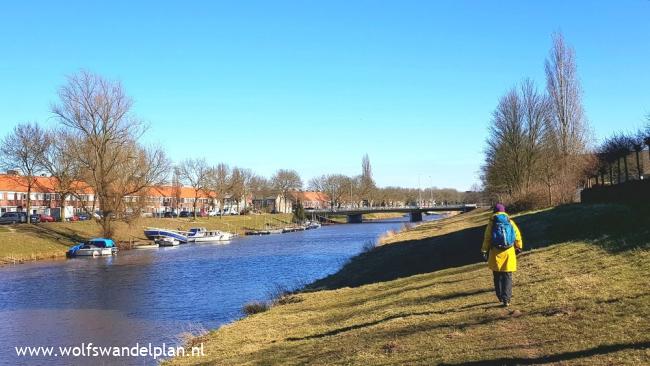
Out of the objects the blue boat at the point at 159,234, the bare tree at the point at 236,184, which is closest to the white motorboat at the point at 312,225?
the bare tree at the point at 236,184

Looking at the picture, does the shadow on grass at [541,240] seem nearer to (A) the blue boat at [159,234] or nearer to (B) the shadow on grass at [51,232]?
(B) the shadow on grass at [51,232]

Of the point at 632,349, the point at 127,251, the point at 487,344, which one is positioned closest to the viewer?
the point at 632,349

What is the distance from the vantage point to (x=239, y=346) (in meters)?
12.8

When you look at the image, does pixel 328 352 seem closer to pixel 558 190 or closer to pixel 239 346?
pixel 239 346

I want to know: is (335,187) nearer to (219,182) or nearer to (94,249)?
(219,182)

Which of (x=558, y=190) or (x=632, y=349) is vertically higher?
(x=558, y=190)

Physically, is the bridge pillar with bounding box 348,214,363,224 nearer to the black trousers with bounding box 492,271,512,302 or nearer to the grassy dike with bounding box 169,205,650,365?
the grassy dike with bounding box 169,205,650,365

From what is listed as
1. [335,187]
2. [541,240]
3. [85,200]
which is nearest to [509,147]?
[541,240]

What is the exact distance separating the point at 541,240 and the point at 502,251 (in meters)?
10.0

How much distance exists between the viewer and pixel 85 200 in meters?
76.4

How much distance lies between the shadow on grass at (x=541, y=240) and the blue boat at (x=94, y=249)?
34.8m

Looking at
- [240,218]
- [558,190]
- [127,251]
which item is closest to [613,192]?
[558,190]

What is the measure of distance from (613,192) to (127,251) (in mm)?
49939

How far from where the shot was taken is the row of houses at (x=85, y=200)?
76.0m
